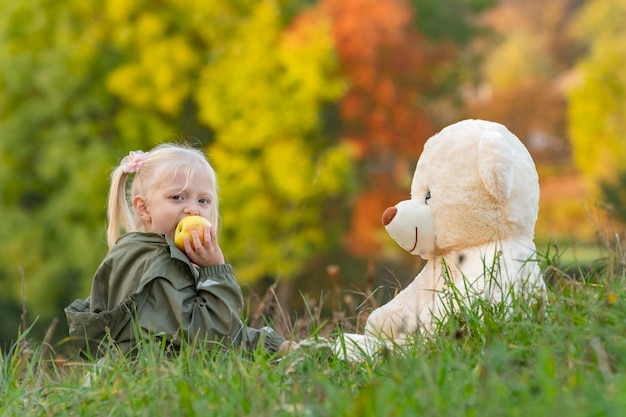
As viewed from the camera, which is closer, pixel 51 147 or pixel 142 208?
pixel 142 208

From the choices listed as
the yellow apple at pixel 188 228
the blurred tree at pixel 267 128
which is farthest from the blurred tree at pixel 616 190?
the yellow apple at pixel 188 228

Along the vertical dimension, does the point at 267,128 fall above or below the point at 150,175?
above

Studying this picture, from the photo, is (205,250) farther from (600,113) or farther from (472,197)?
(600,113)

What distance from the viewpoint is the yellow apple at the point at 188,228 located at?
417 cm

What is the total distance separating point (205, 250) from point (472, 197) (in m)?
1.06

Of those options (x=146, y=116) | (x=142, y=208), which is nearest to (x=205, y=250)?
(x=142, y=208)

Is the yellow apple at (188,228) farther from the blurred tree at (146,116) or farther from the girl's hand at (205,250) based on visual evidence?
the blurred tree at (146,116)

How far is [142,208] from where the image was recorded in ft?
15.0

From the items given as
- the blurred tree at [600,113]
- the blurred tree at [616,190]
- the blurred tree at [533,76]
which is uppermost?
the blurred tree at [533,76]

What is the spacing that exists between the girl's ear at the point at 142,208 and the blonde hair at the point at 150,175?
25 millimetres

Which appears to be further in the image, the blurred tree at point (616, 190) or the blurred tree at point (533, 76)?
the blurred tree at point (533, 76)

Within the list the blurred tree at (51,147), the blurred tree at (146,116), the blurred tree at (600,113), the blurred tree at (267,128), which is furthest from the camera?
the blurred tree at (600,113)

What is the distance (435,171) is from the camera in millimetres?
4227

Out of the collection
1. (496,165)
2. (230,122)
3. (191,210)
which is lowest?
(191,210)
